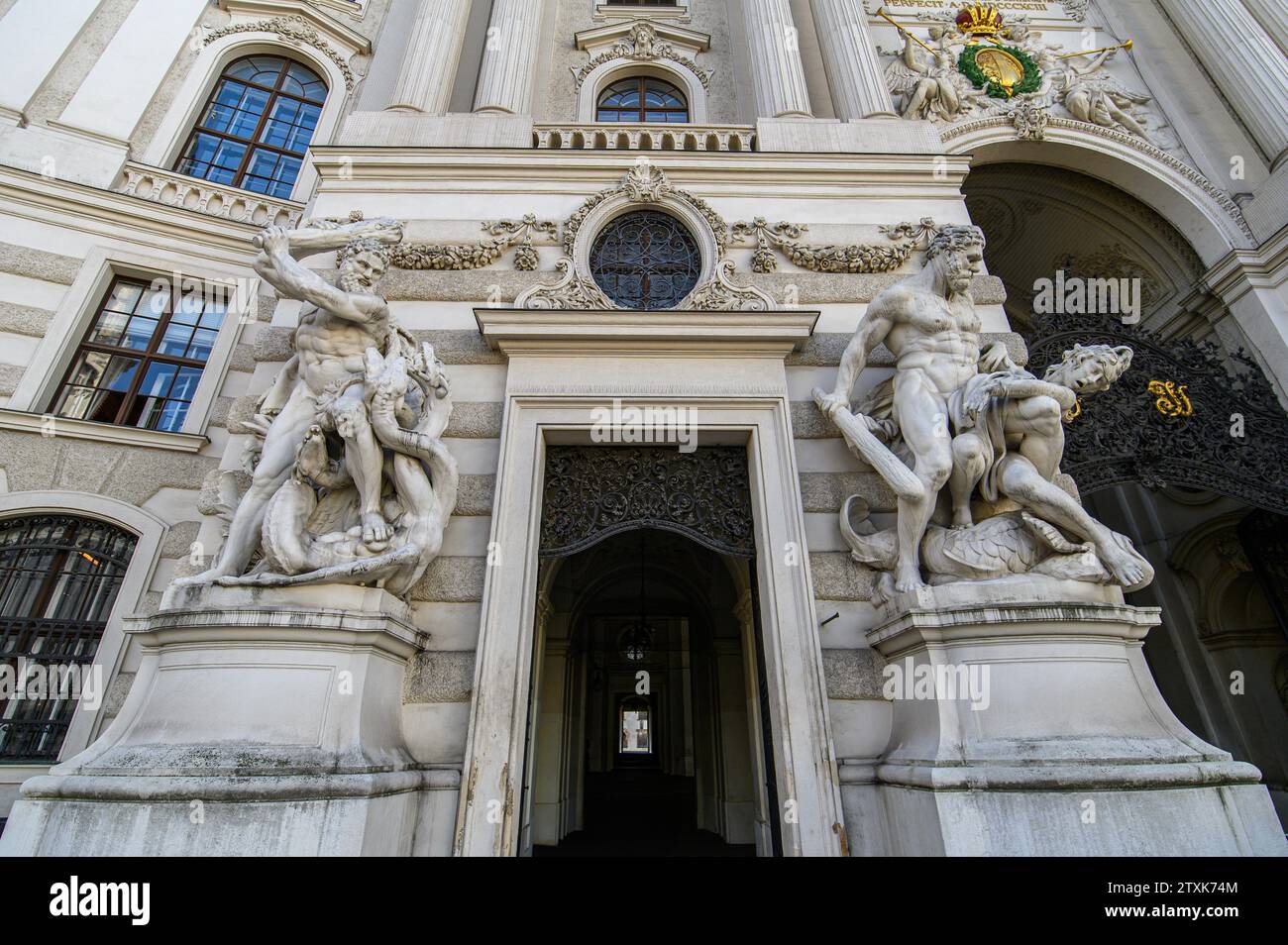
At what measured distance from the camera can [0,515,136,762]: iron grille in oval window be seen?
22.4ft

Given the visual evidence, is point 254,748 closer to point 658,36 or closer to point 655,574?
point 655,574

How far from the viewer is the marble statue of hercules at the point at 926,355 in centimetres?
517

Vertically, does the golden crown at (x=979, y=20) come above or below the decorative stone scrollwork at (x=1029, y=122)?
above

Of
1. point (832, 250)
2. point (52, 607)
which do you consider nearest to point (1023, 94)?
point (832, 250)

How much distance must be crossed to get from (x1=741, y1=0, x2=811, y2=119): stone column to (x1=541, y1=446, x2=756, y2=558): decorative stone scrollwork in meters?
5.70

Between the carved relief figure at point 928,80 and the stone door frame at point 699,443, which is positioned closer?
the stone door frame at point 699,443

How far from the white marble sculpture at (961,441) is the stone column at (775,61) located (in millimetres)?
4269

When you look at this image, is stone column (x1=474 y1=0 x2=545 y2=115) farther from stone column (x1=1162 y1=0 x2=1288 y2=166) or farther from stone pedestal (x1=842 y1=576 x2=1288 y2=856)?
stone column (x1=1162 y1=0 x2=1288 y2=166)

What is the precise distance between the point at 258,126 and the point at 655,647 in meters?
12.7

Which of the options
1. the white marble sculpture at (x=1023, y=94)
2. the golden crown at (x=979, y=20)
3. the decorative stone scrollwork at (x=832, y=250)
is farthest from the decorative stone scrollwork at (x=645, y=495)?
the golden crown at (x=979, y=20)

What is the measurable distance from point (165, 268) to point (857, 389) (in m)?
9.95

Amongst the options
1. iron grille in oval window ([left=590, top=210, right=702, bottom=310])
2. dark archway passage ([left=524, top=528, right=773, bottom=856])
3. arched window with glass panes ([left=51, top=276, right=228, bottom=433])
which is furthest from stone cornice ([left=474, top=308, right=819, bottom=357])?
arched window with glass panes ([left=51, top=276, right=228, bottom=433])

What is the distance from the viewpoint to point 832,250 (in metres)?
7.11

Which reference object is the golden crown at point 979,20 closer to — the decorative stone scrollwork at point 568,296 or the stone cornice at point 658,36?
the stone cornice at point 658,36
